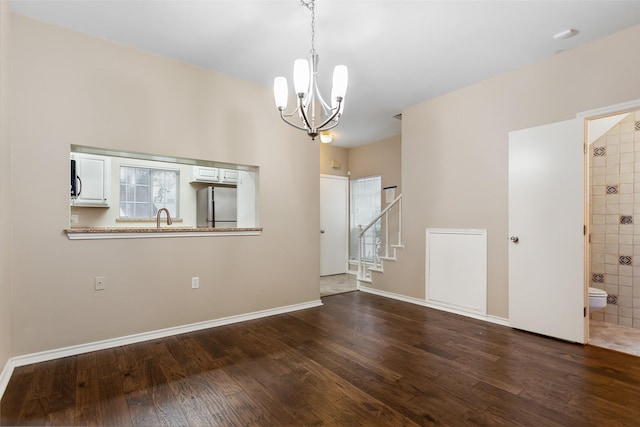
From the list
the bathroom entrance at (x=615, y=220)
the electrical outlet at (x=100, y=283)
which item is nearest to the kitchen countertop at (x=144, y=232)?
the electrical outlet at (x=100, y=283)

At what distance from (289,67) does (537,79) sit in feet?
7.98

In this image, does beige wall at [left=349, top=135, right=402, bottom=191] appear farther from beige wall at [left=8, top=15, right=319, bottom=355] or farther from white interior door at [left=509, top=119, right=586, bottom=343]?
white interior door at [left=509, top=119, right=586, bottom=343]

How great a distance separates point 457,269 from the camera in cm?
369

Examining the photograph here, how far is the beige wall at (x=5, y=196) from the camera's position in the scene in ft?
6.63

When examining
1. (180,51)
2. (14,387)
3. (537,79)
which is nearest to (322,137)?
(180,51)

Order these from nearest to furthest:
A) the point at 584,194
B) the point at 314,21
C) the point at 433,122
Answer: the point at 314,21 < the point at 584,194 < the point at 433,122

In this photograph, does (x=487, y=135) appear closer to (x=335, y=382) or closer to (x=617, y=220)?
(x=617, y=220)

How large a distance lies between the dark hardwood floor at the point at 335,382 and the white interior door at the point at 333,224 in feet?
10.4

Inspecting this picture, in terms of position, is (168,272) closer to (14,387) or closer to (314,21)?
(14,387)

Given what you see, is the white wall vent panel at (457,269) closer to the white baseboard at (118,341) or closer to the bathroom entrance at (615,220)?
the bathroom entrance at (615,220)

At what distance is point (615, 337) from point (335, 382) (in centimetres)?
278

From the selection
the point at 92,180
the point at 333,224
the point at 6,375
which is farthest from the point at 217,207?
the point at 6,375

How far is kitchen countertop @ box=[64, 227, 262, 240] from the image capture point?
255 centimetres

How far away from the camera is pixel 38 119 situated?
2.42 meters
